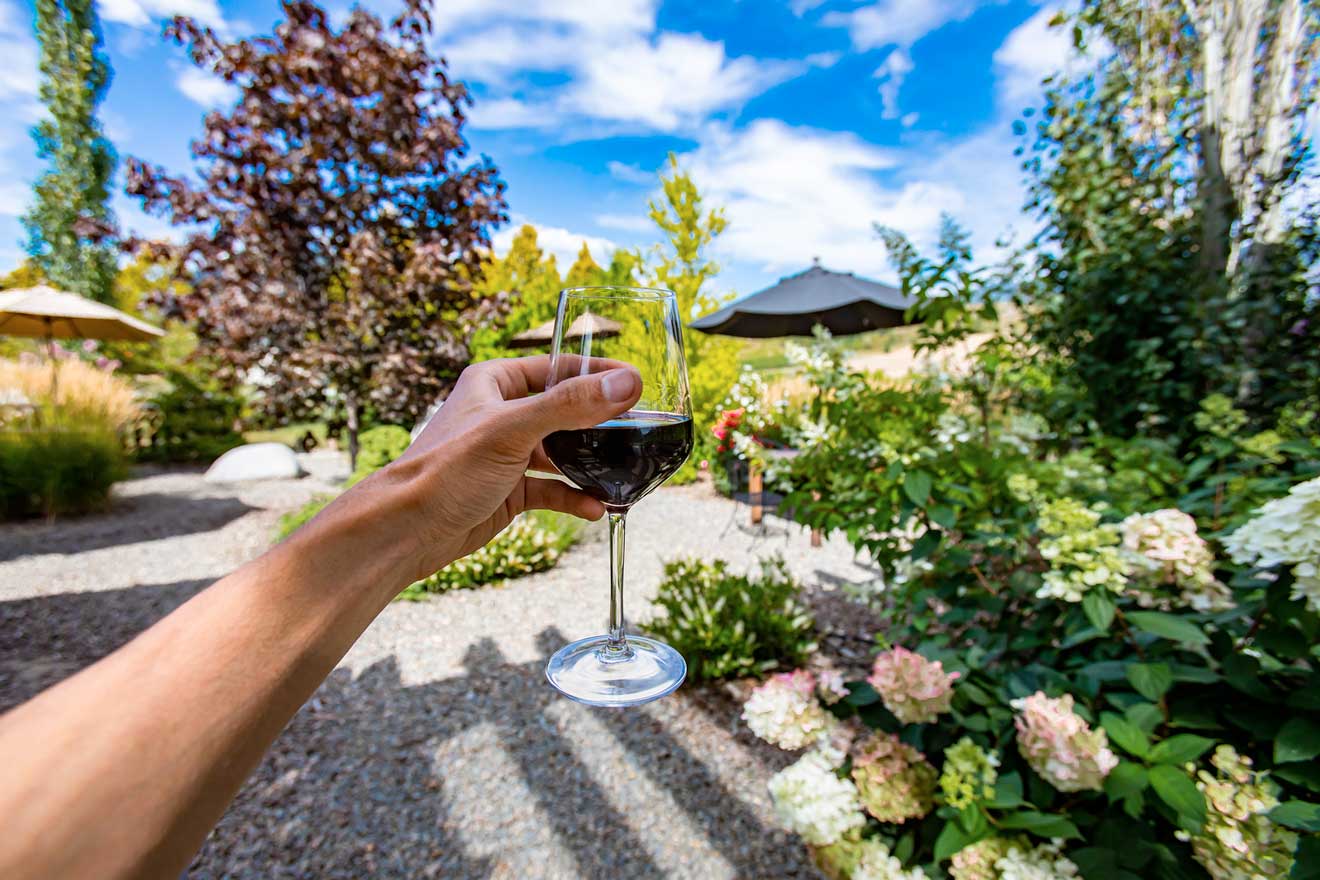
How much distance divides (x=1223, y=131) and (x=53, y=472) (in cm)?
1134

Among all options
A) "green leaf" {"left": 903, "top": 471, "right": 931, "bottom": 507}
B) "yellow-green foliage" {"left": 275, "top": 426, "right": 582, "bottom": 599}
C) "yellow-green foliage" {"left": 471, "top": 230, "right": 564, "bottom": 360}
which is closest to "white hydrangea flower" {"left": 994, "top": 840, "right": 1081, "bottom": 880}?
"green leaf" {"left": 903, "top": 471, "right": 931, "bottom": 507}

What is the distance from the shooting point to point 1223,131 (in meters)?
3.70

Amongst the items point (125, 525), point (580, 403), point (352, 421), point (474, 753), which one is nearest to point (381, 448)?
point (352, 421)

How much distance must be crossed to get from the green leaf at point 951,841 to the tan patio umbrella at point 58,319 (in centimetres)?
1097

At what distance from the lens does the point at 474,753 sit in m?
2.90

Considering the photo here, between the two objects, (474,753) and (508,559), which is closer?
(474,753)

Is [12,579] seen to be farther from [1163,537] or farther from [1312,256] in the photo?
[1312,256]

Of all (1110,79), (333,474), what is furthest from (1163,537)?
(333,474)

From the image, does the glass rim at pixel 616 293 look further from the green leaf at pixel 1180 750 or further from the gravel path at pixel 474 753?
the gravel path at pixel 474 753

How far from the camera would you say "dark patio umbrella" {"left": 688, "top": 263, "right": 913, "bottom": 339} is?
305 inches

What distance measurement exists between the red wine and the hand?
0.15 feet

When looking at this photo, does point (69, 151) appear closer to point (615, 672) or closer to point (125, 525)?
point (125, 525)

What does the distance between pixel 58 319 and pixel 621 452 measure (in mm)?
11593

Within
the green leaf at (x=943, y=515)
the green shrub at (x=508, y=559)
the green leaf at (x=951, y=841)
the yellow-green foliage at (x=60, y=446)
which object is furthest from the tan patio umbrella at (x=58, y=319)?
the green leaf at (x=951, y=841)
